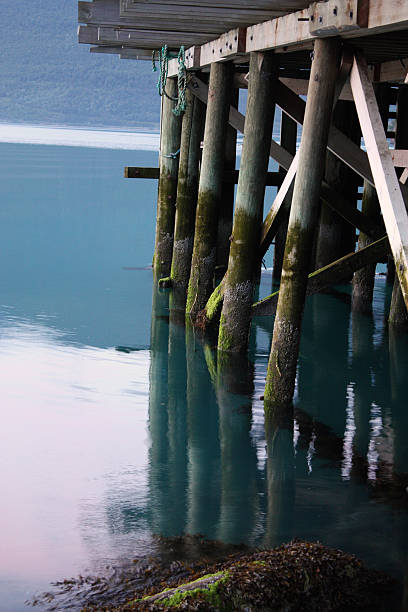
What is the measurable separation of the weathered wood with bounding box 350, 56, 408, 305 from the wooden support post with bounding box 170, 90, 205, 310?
4.38 metres

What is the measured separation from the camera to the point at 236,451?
19.9 ft

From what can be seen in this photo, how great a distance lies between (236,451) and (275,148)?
4010 mm

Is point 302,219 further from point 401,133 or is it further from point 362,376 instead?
point 401,133

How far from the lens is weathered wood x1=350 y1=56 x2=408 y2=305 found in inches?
203

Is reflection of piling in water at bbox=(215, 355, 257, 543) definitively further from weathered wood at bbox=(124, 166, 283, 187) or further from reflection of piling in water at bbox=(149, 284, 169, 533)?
weathered wood at bbox=(124, 166, 283, 187)

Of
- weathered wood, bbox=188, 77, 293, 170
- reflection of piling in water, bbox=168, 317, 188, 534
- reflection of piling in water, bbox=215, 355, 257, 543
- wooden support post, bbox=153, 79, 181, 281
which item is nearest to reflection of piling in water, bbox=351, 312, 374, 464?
reflection of piling in water, bbox=215, 355, 257, 543

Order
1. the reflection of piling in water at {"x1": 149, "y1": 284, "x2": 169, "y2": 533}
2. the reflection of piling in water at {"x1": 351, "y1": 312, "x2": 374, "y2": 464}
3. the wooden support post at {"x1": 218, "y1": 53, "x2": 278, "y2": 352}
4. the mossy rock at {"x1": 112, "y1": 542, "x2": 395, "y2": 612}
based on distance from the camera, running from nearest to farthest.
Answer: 1. the mossy rock at {"x1": 112, "y1": 542, "x2": 395, "y2": 612}
2. the reflection of piling in water at {"x1": 149, "y1": 284, "x2": 169, "y2": 533}
3. the reflection of piling in water at {"x1": 351, "y1": 312, "x2": 374, "y2": 464}
4. the wooden support post at {"x1": 218, "y1": 53, "x2": 278, "y2": 352}

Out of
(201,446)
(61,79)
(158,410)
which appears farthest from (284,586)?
(61,79)

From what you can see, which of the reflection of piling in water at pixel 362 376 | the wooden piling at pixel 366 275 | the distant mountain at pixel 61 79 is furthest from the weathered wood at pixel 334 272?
the distant mountain at pixel 61 79

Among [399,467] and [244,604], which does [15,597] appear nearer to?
[244,604]

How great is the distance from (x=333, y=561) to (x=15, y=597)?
1378mm

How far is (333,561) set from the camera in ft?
13.4

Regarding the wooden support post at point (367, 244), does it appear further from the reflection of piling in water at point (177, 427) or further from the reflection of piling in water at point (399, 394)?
the reflection of piling in water at point (177, 427)

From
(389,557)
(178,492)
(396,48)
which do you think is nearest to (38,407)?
A: (178,492)
